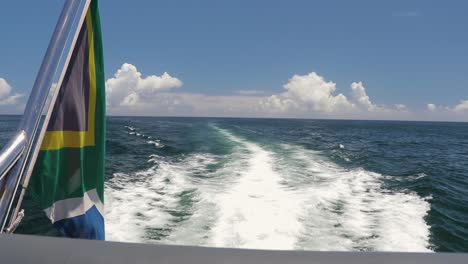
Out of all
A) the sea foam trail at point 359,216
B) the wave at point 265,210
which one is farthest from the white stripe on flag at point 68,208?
the sea foam trail at point 359,216

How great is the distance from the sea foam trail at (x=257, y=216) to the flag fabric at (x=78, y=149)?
13.6ft

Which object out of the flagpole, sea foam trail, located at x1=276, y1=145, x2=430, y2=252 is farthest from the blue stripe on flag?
sea foam trail, located at x1=276, y1=145, x2=430, y2=252

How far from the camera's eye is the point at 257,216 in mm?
8578

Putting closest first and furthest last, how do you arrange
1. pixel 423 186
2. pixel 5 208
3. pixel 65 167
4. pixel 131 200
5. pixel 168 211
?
pixel 5 208 < pixel 65 167 < pixel 168 211 < pixel 131 200 < pixel 423 186

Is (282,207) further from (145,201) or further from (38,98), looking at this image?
(38,98)

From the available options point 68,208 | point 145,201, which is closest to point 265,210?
point 145,201

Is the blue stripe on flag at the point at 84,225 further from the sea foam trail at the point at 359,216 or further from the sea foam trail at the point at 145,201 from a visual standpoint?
the sea foam trail at the point at 359,216

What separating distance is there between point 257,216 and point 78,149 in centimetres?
631

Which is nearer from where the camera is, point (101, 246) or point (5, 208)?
point (101, 246)

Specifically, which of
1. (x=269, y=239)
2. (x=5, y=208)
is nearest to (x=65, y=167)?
(x=5, y=208)

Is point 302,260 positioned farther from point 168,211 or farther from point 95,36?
point 168,211

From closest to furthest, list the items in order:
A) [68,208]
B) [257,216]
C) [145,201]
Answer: [68,208] < [257,216] < [145,201]

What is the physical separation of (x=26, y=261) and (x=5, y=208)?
36.7 inches

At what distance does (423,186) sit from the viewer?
13.0 m
